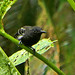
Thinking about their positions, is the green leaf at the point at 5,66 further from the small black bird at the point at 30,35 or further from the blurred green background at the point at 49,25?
the blurred green background at the point at 49,25

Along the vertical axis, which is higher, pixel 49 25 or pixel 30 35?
pixel 30 35

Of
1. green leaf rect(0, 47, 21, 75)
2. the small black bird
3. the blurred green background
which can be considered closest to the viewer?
green leaf rect(0, 47, 21, 75)

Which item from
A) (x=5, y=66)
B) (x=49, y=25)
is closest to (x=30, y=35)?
(x=5, y=66)

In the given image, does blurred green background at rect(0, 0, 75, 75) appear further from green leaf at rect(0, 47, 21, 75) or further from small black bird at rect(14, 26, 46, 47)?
green leaf at rect(0, 47, 21, 75)

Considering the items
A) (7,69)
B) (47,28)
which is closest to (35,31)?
(7,69)

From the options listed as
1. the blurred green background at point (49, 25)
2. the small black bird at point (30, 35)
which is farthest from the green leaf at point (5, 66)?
the blurred green background at point (49, 25)

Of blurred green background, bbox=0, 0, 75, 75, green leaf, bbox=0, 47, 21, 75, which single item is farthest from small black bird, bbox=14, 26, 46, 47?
green leaf, bbox=0, 47, 21, 75

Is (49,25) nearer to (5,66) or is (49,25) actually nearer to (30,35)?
(30,35)

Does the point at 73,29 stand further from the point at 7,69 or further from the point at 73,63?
the point at 7,69
